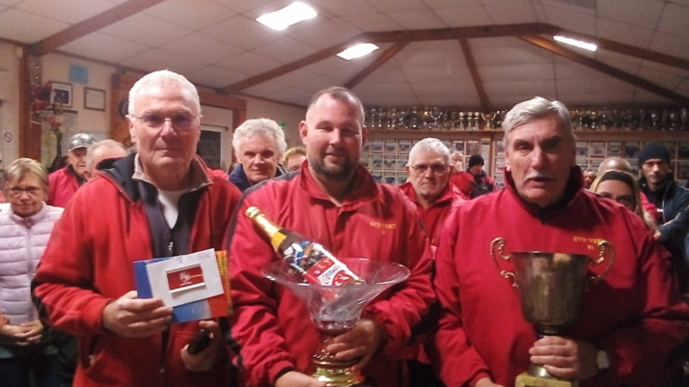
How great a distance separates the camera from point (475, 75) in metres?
8.11

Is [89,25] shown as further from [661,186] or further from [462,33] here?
[661,186]

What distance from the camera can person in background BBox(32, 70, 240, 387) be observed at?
1555mm

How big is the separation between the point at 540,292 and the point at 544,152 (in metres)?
0.41

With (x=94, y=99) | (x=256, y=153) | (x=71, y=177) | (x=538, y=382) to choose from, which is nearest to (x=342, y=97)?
(x=538, y=382)

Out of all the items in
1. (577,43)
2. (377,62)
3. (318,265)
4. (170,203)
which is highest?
(377,62)

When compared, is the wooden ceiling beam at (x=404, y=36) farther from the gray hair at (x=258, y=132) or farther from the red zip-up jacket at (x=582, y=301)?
the red zip-up jacket at (x=582, y=301)

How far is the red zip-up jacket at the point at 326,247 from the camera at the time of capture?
4.95 ft

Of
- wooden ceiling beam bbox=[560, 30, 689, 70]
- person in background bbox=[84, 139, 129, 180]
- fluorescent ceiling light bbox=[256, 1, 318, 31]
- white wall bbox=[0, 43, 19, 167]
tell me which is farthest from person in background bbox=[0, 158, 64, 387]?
wooden ceiling beam bbox=[560, 30, 689, 70]

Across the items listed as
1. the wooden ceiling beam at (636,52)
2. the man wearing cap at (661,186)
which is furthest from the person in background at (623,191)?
the wooden ceiling beam at (636,52)

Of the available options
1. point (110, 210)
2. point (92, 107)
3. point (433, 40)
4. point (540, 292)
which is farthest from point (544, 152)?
point (433, 40)

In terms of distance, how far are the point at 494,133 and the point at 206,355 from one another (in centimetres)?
834

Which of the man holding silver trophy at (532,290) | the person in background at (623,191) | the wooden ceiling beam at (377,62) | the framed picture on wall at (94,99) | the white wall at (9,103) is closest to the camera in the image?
the man holding silver trophy at (532,290)

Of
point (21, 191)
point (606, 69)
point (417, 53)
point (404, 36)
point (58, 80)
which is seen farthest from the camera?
point (417, 53)

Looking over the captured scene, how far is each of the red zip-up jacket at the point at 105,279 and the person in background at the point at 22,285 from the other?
1.22m
